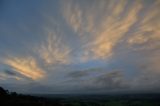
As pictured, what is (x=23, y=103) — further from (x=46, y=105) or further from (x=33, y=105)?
(x=46, y=105)

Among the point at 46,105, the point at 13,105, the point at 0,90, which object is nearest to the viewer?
the point at 13,105

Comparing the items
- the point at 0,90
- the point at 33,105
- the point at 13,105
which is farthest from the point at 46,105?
the point at 0,90

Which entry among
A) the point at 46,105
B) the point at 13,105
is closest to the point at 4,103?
the point at 13,105

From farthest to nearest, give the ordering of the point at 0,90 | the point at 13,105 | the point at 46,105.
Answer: the point at 0,90 < the point at 46,105 < the point at 13,105

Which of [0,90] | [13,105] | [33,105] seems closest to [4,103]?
[13,105]

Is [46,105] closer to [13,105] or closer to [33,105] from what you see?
[33,105]

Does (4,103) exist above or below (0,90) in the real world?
below

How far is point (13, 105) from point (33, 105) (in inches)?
224

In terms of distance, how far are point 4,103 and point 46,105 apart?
12.3 m

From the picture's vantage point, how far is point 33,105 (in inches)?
2430

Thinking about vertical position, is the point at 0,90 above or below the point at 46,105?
above

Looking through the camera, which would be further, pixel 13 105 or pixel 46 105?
pixel 46 105

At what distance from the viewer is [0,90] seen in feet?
257

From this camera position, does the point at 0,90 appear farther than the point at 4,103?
Yes
